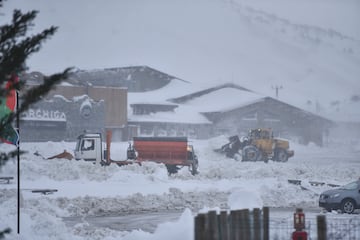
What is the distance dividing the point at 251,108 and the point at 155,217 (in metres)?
37.8

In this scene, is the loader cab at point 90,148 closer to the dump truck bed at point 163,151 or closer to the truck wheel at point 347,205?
the dump truck bed at point 163,151

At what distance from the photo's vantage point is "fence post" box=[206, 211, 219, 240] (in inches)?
270

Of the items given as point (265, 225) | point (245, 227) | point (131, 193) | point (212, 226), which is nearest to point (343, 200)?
point (131, 193)

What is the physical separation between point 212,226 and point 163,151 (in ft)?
76.8

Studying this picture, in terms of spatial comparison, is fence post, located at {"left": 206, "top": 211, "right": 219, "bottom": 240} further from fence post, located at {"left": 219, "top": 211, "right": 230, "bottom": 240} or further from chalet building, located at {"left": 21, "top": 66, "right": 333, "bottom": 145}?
chalet building, located at {"left": 21, "top": 66, "right": 333, "bottom": 145}

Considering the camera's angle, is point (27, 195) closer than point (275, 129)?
Yes

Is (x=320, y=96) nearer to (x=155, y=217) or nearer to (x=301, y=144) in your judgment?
(x=301, y=144)

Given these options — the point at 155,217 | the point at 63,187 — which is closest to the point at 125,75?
the point at 63,187

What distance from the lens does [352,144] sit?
48906 millimetres

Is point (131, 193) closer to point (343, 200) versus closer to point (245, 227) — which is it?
point (343, 200)

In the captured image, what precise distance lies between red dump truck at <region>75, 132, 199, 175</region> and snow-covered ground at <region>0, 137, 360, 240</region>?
77 cm

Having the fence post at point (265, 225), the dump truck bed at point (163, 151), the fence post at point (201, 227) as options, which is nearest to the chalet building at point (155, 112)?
the dump truck bed at point (163, 151)

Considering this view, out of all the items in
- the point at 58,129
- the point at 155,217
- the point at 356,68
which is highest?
the point at 356,68

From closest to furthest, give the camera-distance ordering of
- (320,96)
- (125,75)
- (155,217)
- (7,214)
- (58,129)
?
(7,214) → (155,217) → (58,129) → (320,96) → (125,75)
